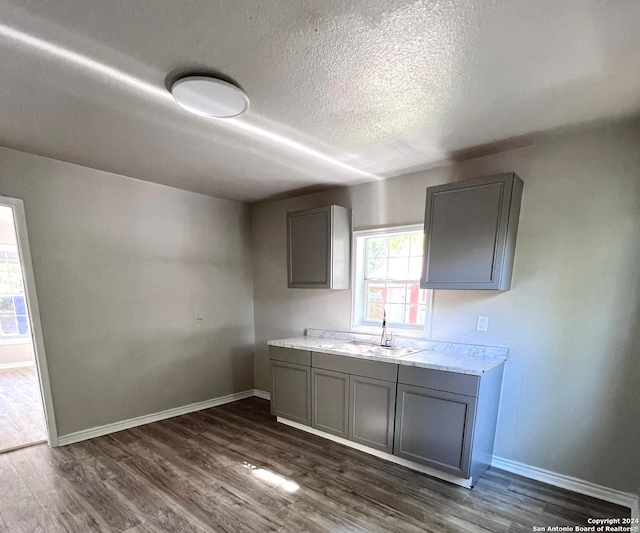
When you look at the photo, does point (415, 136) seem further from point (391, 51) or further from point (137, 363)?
point (137, 363)

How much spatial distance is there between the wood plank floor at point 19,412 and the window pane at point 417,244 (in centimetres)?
361

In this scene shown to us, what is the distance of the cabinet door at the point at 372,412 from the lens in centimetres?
246

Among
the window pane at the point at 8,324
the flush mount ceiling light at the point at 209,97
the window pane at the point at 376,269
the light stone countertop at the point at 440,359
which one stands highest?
the flush mount ceiling light at the point at 209,97

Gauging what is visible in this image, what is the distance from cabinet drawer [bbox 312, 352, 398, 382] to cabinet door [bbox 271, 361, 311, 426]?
0.19 meters

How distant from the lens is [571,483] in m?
2.13

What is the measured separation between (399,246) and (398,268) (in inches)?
8.9

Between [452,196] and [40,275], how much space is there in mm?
3516

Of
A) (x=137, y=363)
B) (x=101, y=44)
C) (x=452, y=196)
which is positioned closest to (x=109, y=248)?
(x=137, y=363)

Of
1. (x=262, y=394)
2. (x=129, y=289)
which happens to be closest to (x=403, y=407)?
(x=262, y=394)

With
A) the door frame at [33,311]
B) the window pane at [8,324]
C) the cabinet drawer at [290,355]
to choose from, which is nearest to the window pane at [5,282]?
the window pane at [8,324]

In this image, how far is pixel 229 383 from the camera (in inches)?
153

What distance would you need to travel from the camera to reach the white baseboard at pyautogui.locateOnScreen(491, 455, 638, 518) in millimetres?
1958

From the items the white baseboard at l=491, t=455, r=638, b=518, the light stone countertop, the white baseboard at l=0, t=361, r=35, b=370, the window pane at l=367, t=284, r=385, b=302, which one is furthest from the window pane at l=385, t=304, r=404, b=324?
the white baseboard at l=0, t=361, r=35, b=370

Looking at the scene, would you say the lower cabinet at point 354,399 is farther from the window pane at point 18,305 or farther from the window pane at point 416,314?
the window pane at point 18,305
